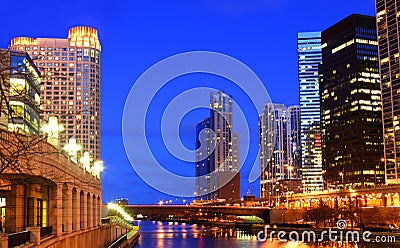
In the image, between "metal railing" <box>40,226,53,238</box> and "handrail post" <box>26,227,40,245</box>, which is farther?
"metal railing" <box>40,226,53,238</box>

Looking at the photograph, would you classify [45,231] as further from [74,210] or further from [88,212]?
[88,212]

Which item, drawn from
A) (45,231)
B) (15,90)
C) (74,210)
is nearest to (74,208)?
(74,210)

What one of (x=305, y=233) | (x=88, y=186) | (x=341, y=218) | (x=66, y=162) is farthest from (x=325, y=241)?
(x=66, y=162)

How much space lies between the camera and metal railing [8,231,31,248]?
977 inches

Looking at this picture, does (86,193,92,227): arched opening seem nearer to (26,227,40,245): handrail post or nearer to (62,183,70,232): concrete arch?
(62,183,70,232): concrete arch

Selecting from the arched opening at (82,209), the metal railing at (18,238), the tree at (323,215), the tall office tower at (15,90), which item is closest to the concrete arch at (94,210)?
the arched opening at (82,209)

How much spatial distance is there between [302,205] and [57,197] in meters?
163

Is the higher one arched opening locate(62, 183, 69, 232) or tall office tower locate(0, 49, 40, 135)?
tall office tower locate(0, 49, 40, 135)

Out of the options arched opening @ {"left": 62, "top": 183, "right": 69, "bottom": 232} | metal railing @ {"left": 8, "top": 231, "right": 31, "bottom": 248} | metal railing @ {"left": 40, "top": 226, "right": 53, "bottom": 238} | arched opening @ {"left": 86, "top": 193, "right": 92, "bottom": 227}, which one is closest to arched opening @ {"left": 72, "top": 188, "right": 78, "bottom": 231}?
arched opening @ {"left": 62, "top": 183, "right": 69, "bottom": 232}

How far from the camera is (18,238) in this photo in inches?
1038

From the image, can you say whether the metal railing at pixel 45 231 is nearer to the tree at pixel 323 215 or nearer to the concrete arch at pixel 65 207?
the concrete arch at pixel 65 207

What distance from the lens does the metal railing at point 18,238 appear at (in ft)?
81.5

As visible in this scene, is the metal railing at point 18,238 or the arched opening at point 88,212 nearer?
the metal railing at point 18,238

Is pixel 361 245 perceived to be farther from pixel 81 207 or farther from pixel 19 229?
pixel 19 229
